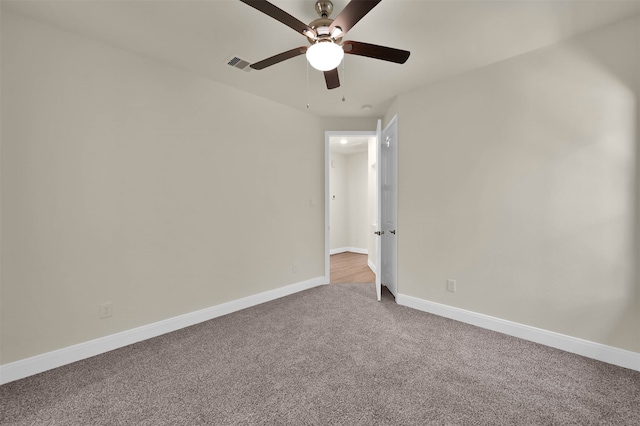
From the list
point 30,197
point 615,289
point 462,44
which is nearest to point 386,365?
point 615,289

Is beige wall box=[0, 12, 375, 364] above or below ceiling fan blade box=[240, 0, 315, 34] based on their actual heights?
below

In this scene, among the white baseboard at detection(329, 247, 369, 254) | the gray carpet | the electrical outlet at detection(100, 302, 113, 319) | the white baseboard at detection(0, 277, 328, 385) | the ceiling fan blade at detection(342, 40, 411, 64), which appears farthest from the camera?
the white baseboard at detection(329, 247, 369, 254)

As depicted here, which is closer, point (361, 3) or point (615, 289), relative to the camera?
point (361, 3)

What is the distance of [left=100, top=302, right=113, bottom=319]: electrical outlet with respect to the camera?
2330mm

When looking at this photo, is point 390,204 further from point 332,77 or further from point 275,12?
point 275,12

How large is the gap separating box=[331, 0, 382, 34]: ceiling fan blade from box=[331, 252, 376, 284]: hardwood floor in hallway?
357cm

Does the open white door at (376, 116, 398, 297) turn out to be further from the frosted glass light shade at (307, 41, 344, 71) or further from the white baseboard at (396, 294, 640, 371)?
the frosted glass light shade at (307, 41, 344, 71)

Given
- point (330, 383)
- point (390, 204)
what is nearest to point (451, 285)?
point (390, 204)

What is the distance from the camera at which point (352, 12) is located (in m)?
1.49

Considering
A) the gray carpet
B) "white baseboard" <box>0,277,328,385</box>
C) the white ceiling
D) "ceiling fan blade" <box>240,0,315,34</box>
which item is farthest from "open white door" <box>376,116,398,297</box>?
"ceiling fan blade" <box>240,0,315,34</box>

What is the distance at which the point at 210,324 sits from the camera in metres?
2.87

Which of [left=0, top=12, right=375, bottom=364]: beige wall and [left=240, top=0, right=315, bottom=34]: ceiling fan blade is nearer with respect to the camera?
[left=240, top=0, right=315, bottom=34]: ceiling fan blade

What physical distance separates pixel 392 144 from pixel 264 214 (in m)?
1.94

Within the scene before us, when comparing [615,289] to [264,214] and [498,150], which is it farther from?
[264,214]
